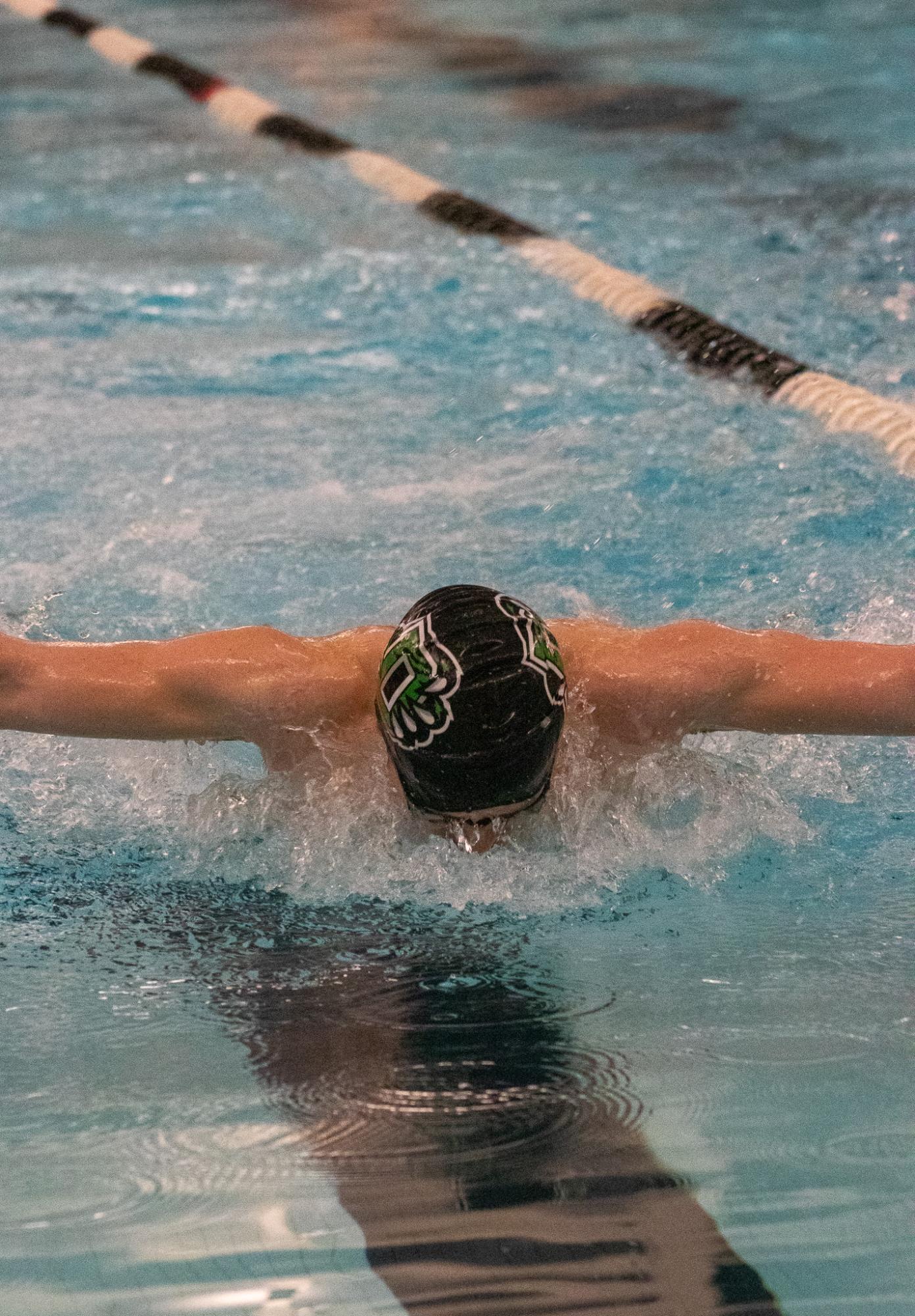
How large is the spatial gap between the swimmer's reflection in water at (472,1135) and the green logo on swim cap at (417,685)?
0.39 m

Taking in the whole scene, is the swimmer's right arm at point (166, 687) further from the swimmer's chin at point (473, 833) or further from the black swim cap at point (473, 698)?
the swimmer's chin at point (473, 833)

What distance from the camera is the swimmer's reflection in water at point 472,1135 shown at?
182 centimetres

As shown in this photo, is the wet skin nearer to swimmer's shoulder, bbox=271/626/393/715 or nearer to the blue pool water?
swimmer's shoulder, bbox=271/626/393/715

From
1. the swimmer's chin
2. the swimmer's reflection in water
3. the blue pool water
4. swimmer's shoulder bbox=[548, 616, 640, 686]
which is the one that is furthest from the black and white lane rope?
the swimmer's reflection in water

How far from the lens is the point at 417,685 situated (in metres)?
2.35

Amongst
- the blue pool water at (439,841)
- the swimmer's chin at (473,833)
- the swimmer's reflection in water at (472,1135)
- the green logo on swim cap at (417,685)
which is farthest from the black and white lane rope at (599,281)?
the swimmer's reflection in water at (472,1135)

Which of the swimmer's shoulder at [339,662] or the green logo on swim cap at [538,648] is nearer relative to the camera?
the green logo on swim cap at [538,648]

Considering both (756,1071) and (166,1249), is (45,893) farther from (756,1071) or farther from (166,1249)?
(756,1071)

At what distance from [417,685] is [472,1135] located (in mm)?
657

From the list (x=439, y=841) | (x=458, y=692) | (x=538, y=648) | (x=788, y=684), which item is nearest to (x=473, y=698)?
(x=458, y=692)

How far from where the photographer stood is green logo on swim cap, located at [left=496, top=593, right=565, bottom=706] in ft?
7.84

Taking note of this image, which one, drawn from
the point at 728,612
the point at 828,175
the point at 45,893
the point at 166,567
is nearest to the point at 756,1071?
the point at 45,893

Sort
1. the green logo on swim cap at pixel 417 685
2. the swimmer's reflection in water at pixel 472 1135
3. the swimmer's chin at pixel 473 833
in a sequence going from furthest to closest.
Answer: the swimmer's chin at pixel 473 833
the green logo on swim cap at pixel 417 685
the swimmer's reflection in water at pixel 472 1135

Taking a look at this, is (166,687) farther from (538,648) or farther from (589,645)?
(589,645)
